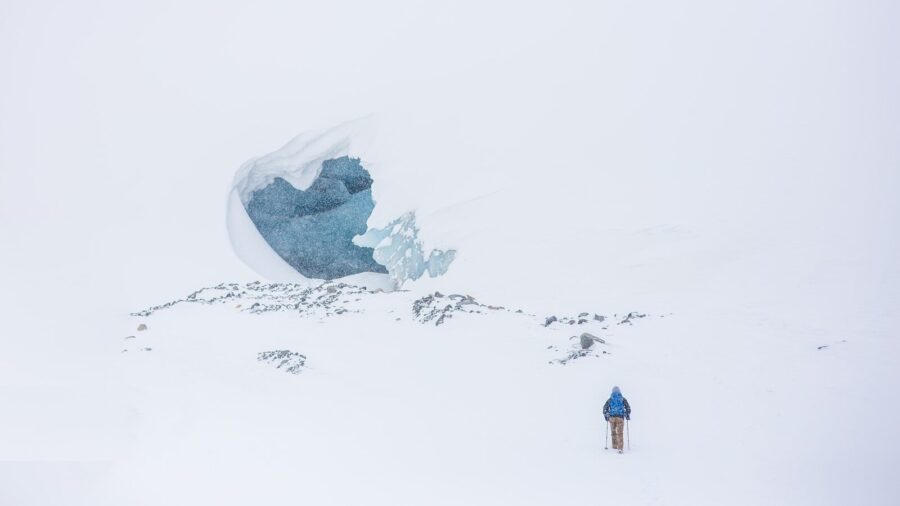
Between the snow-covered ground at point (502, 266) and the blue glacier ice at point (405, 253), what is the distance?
0.47 metres

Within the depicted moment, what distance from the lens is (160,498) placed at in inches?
295

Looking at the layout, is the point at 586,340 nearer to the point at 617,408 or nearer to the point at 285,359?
the point at 617,408

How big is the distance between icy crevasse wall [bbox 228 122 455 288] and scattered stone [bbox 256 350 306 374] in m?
11.8

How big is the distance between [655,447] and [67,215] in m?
22.8

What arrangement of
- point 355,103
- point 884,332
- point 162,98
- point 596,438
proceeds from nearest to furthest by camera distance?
point 596,438 → point 884,332 → point 355,103 → point 162,98

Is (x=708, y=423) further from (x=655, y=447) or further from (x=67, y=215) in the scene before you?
(x=67, y=215)

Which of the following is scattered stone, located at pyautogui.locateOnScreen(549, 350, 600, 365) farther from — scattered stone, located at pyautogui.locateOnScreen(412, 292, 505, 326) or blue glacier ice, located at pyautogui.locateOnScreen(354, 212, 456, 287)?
blue glacier ice, located at pyautogui.locateOnScreen(354, 212, 456, 287)

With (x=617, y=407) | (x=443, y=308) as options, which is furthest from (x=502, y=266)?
(x=617, y=407)

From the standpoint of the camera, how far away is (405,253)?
909 inches

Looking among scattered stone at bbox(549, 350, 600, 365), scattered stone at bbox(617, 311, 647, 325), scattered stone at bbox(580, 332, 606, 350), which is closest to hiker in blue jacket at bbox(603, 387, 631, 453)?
scattered stone at bbox(549, 350, 600, 365)

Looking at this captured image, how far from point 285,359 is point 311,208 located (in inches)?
617

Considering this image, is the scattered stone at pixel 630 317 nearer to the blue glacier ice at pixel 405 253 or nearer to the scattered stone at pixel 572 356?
the scattered stone at pixel 572 356

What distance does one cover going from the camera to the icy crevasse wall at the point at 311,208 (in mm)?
A: 27453

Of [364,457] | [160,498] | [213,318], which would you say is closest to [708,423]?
[364,457]
